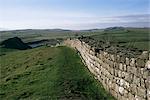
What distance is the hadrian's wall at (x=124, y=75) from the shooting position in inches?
592

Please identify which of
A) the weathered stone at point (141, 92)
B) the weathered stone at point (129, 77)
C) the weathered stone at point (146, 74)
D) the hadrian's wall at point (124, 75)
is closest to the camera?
the weathered stone at point (146, 74)

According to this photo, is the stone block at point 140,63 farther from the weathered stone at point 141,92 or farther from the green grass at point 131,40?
the green grass at point 131,40

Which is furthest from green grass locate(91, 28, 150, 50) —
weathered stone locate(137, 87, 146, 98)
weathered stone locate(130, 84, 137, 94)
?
weathered stone locate(137, 87, 146, 98)

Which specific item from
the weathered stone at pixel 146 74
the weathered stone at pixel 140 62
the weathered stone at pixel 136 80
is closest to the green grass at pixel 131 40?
the weathered stone at pixel 136 80

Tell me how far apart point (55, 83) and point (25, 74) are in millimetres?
5824

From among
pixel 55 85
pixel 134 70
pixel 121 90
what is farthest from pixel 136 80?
pixel 55 85

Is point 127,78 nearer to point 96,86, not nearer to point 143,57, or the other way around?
point 143,57

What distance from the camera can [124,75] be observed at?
17.6 meters

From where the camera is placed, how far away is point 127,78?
56.2ft

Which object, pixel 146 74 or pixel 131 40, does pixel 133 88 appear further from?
pixel 131 40

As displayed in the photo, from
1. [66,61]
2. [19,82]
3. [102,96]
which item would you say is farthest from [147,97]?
[66,61]

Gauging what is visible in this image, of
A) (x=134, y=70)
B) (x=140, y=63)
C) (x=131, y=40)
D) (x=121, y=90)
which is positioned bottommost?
(x=131, y=40)

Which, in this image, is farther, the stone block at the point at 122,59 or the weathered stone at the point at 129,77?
the stone block at the point at 122,59

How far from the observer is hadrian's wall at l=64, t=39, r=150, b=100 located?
15031mm
